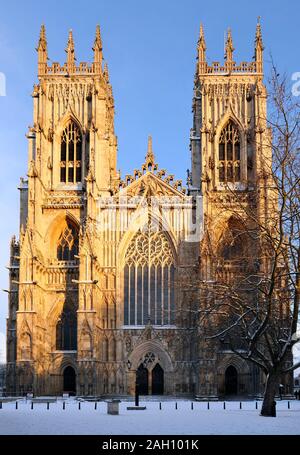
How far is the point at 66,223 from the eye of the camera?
55.5m

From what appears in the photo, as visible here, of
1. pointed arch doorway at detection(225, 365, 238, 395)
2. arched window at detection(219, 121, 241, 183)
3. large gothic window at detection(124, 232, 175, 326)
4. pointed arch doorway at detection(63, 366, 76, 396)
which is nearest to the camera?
pointed arch doorway at detection(225, 365, 238, 395)

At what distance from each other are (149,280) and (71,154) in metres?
11.6

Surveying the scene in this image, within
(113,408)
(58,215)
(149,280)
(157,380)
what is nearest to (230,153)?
(149,280)

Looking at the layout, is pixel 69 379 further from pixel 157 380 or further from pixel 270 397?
pixel 270 397

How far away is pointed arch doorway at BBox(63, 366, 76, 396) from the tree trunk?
85.3 feet

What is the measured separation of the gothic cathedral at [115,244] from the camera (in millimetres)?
50844

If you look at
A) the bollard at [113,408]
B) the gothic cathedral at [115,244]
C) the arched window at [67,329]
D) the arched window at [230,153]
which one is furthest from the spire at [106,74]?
the bollard at [113,408]

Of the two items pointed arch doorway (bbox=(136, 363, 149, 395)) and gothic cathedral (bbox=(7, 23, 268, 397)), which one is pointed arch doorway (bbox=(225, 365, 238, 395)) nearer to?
gothic cathedral (bbox=(7, 23, 268, 397))

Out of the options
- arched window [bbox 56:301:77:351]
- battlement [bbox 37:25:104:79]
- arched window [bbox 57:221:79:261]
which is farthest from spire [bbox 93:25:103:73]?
arched window [bbox 56:301:77:351]

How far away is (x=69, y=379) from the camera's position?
53000 millimetres

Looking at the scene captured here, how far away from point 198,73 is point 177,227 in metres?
12.4

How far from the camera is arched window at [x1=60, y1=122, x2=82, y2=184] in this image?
185 feet

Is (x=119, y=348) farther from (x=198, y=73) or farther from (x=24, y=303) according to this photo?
(x=198, y=73)
